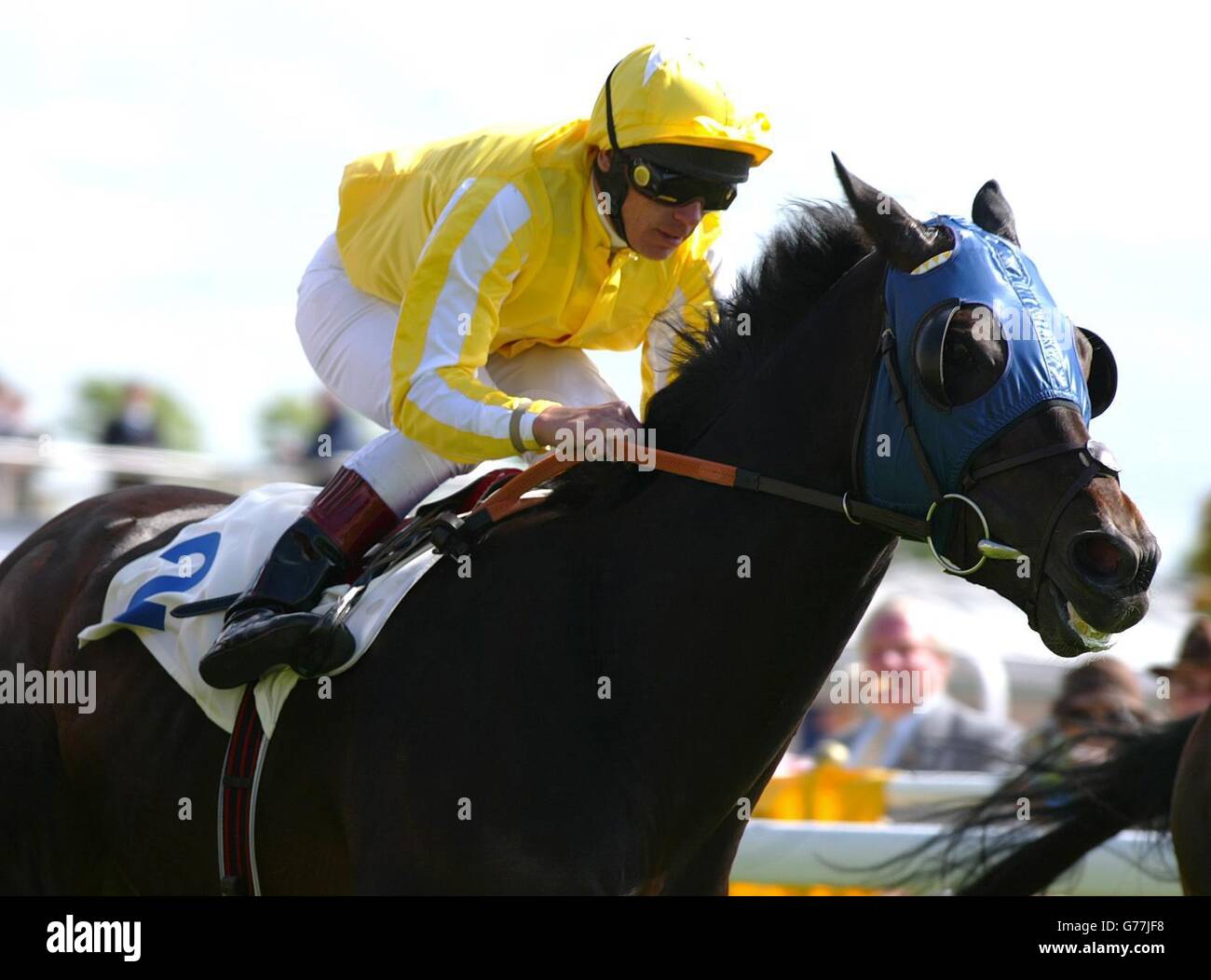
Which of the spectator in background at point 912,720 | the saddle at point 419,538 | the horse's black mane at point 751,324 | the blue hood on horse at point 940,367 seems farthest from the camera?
the spectator in background at point 912,720

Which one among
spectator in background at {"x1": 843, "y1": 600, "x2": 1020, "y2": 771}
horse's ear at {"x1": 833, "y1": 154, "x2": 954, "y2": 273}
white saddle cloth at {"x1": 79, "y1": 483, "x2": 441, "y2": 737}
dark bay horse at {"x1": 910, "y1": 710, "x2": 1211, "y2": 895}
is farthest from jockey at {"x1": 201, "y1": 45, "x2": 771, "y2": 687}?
spectator in background at {"x1": 843, "y1": 600, "x2": 1020, "y2": 771}

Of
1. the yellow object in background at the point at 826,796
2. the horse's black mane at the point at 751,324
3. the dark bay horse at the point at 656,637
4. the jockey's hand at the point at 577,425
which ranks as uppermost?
the horse's black mane at the point at 751,324

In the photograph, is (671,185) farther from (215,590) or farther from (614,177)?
(215,590)

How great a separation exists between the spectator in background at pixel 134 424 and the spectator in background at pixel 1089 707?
7.33 m

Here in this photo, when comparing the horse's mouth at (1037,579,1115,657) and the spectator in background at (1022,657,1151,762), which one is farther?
the spectator in background at (1022,657,1151,762)

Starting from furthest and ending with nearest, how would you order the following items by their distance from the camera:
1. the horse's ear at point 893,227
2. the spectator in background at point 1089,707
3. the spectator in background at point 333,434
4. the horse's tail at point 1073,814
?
the spectator in background at point 333,434, the spectator in background at point 1089,707, the horse's tail at point 1073,814, the horse's ear at point 893,227

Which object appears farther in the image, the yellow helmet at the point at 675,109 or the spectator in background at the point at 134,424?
the spectator in background at the point at 134,424

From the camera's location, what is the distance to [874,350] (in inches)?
127

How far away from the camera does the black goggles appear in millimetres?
3537

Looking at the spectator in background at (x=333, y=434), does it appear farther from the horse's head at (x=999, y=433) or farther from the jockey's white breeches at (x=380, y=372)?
the horse's head at (x=999, y=433)

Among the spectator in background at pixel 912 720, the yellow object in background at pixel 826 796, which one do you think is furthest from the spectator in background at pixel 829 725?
the yellow object in background at pixel 826 796

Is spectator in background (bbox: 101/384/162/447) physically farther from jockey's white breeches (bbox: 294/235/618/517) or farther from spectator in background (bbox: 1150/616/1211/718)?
jockey's white breeches (bbox: 294/235/618/517)

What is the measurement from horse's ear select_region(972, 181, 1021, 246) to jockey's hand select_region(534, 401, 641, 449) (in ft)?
2.75

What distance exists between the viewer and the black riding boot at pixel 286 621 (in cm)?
351
